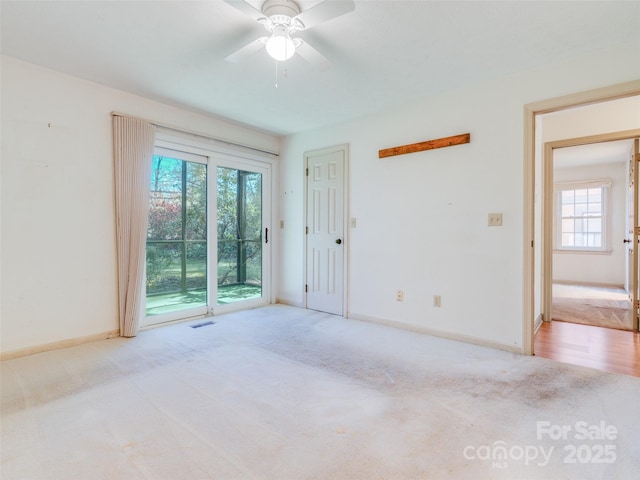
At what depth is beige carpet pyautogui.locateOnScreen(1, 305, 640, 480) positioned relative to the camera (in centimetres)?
147

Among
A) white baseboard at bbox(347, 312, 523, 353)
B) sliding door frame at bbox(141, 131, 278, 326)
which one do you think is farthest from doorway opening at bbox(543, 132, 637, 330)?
sliding door frame at bbox(141, 131, 278, 326)

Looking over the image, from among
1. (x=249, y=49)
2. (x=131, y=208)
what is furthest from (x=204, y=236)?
(x=249, y=49)

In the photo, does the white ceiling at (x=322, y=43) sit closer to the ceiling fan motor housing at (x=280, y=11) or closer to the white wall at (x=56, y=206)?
the ceiling fan motor housing at (x=280, y=11)

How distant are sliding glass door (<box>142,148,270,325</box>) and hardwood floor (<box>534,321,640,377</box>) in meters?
3.50

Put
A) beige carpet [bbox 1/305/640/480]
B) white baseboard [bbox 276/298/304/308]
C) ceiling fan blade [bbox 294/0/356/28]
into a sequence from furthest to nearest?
white baseboard [bbox 276/298/304/308], ceiling fan blade [bbox 294/0/356/28], beige carpet [bbox 1/305/640/480]

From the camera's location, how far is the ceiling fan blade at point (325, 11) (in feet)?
5.49

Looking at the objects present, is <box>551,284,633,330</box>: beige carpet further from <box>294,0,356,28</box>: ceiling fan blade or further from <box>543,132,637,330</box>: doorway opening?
<box>294,0,356,28</box>: ceiling fan blade

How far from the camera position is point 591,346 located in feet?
10.0

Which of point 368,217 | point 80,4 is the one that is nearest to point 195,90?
point 80,4

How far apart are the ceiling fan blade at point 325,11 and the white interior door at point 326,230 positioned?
2.27 m

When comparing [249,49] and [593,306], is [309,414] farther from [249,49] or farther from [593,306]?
[593,306]

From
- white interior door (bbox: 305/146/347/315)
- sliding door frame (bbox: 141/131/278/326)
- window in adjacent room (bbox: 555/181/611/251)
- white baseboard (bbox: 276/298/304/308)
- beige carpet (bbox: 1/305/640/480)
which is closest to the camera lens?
beige carpet (bbox: 1/305/640/480)

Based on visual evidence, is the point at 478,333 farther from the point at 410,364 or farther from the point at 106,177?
the point at 106,177

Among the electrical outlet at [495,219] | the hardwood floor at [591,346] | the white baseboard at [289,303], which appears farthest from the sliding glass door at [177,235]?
the hardwood floor at [591,346]
